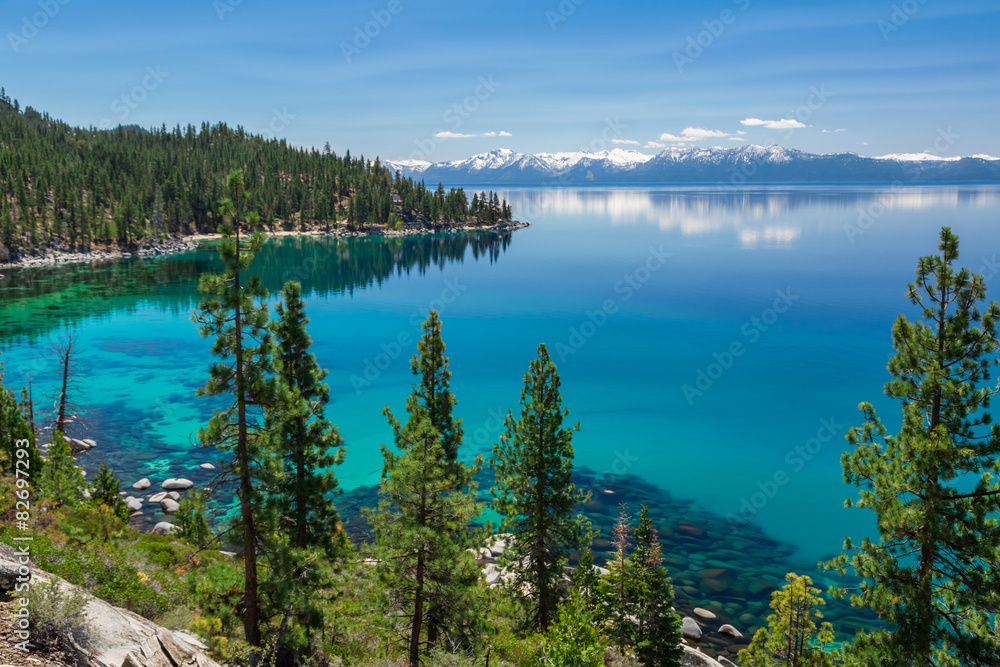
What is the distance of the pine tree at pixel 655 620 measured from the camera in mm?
22281

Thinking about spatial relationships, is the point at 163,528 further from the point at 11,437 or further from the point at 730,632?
the point at 730,632

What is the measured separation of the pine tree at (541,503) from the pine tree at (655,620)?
12.8ft

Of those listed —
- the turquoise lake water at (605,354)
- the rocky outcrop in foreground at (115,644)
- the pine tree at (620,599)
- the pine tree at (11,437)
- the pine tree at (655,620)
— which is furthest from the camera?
the turquoise lake water at (605,354)

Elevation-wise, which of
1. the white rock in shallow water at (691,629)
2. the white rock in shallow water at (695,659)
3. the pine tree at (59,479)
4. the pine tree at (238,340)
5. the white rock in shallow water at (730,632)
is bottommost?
the white rock in shallow water at (730,632)

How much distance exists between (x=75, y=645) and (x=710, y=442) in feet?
146

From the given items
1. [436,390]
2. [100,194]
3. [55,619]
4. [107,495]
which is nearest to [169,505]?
[107,495]

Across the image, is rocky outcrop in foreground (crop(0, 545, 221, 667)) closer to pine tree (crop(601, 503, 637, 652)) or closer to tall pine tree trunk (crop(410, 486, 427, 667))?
tall pine tree trunk (crop(410, 486, 427, 667))

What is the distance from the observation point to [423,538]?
1838cm

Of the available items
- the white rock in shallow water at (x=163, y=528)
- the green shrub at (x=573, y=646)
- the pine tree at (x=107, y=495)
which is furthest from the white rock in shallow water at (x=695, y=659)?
the pine tree at (x=107, y=495)

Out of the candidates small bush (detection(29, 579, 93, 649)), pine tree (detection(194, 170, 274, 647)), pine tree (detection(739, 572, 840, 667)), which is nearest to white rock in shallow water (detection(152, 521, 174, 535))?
pine tree (detection(194, 170, 274, 647))

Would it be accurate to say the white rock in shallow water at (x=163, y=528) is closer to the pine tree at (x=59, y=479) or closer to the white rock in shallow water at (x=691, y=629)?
the pine tree at (x=59, y=479)

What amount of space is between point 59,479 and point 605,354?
177 ft

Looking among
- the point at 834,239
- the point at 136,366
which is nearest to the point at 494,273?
the point at 136,366

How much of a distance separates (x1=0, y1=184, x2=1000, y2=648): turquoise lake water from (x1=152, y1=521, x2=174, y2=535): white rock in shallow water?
25.7 feet
